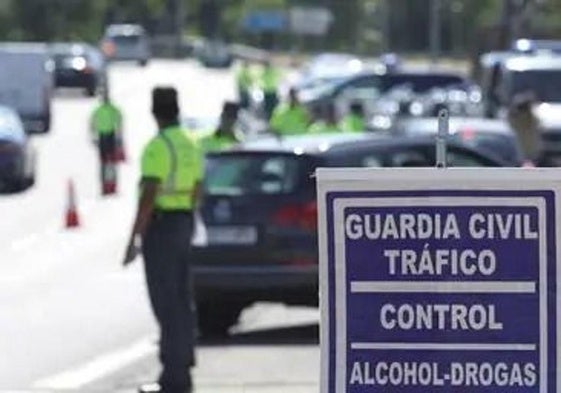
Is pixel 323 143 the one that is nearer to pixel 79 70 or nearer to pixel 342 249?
pixel 342 249

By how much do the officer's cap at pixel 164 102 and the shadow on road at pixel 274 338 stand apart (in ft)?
11.1

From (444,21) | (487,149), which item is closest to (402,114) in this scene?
(487,149)

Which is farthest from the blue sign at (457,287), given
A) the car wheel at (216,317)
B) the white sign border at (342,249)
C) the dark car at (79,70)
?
the dark car at (79,70)

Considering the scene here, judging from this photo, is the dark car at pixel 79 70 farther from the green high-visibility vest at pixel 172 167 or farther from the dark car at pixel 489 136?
the green high-visibility vest at pixel 172 167

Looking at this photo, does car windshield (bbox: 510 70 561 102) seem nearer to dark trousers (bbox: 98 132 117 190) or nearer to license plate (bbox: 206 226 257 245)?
dark trousers (bbox: 98 132 117 190)

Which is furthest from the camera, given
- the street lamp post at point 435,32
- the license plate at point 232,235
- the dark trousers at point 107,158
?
the street lamp post at point 435,32

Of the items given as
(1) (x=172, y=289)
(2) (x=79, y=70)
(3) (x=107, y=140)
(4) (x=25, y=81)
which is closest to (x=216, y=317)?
(1) (x=172, y=289)

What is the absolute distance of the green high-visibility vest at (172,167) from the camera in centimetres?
1285

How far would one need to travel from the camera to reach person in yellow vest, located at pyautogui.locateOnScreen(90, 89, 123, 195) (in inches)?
1300

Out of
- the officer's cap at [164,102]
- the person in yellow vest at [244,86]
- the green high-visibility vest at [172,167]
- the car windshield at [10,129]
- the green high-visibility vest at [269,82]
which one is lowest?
the person in yellow vest at [244,86]

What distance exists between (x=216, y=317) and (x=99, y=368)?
2241mm

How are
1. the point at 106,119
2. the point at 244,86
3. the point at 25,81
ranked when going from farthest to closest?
the point at 244,86 < the point at 25,81 < the point at 106,119

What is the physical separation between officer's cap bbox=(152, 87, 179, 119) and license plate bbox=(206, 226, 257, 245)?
286 centimetres

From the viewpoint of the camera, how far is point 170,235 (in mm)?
12781
